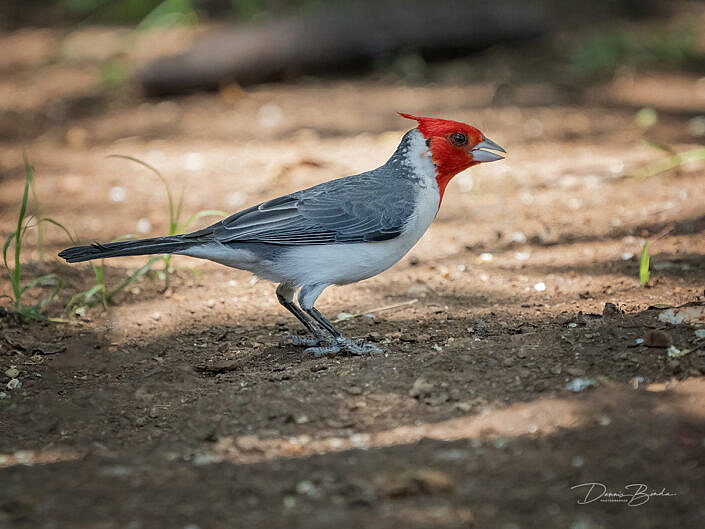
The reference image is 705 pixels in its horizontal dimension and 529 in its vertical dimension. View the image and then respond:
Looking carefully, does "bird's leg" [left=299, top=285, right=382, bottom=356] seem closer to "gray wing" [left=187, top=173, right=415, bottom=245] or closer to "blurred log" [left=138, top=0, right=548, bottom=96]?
"gray wing" [left=187, top=173, right=415, bottom=245]

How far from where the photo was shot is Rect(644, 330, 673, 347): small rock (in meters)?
3.29

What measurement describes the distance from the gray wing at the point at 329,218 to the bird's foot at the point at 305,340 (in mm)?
542

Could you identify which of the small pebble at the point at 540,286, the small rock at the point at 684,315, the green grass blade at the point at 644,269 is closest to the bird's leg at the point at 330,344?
the small pebble at the point at 540,286

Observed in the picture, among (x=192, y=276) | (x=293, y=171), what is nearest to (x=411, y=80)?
(x=293, y=171)

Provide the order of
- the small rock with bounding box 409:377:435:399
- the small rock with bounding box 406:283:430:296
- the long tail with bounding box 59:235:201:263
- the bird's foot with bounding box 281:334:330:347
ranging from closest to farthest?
the small rock with bounding box 409:377:435:399 → the long tail with bounding box 59:235:201:263 → the bird's foot with bounding box 281:334:330:347 → the small rock with bounding box 406:283:430:296

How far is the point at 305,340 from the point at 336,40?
19.8 feet

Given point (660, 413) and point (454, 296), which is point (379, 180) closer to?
point (454, 296)

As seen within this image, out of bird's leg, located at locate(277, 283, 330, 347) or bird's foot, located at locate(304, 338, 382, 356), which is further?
bird's leg, located at locate(277, 283, 330, 347)

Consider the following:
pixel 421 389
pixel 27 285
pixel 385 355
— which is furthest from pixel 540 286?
pixel 27 285

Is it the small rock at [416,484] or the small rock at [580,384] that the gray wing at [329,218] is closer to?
the small rock at [580,384]

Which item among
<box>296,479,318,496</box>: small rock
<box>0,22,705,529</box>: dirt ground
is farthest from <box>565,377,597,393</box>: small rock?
<box>296,479,318,496</box>: small rock

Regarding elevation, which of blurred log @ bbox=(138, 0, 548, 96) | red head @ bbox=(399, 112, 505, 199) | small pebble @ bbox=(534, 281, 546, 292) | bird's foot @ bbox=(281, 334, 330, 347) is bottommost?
small pebble @ bbox=(534, 281, 546, 292)

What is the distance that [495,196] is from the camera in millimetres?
6328

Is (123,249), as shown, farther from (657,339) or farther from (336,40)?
(336,40)
